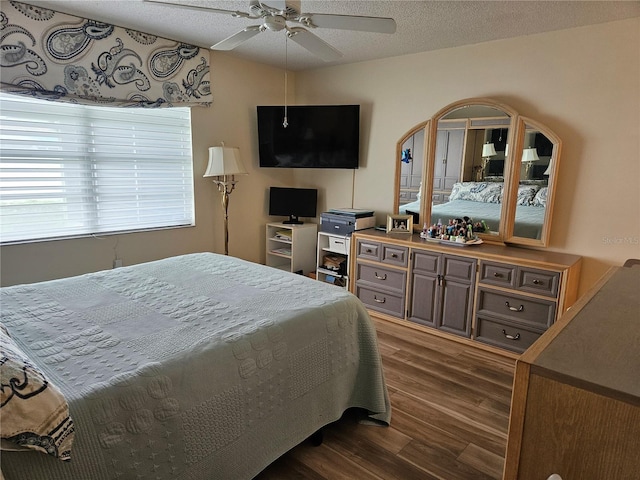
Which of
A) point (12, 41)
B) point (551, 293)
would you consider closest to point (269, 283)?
point (551, 293)

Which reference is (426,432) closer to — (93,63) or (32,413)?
(32,413)

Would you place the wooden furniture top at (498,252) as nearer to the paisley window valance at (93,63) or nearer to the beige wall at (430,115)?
the beige wall at (430,115)

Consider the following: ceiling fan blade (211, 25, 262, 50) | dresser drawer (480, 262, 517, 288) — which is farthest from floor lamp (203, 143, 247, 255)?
dresser drawer (480, 262, 517, 288)

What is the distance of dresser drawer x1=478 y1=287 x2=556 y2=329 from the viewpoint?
283cm

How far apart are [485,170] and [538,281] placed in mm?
1016

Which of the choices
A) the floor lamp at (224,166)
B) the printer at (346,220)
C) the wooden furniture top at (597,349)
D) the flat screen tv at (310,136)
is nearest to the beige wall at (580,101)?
the flat screen tv at (310,136)

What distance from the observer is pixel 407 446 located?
2.04m

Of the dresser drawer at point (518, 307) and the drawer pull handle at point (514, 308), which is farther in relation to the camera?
the drawer pull handle at point (514, 308)

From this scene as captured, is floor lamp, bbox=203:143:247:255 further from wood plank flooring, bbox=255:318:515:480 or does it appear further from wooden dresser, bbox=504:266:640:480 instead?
wooden dresser, bbox=504:266:640:480

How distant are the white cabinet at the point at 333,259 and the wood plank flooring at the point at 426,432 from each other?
1.25 metres

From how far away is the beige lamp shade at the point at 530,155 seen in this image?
309 centimetres

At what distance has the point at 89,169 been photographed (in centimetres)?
321

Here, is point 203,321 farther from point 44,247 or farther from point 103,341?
point 44,247

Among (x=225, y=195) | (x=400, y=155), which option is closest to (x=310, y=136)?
(x=400, y=155)
